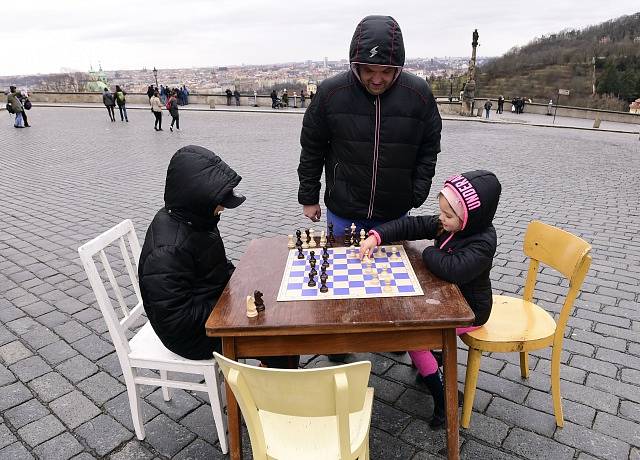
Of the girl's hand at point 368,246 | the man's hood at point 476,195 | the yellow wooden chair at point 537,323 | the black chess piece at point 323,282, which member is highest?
the man's hood at point 476,195

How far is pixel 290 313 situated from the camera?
212 centimetres

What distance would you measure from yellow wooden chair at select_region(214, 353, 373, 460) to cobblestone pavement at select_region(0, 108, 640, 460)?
88 cm

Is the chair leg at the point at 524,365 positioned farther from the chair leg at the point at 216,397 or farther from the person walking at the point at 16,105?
the person walking at the point at 16,105

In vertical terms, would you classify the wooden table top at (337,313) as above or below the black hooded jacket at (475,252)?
below

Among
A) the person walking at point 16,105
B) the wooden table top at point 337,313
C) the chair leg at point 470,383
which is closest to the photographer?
the wooden table top at point 337,313

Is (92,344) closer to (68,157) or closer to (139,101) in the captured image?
(68,157)

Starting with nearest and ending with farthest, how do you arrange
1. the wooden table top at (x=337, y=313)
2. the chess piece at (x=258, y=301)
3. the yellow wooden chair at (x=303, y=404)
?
the yellow wooden chair at (x=303, y=404) < the wooden table top at (x=337, y=313) < the chess piece at (x=258, y=301)

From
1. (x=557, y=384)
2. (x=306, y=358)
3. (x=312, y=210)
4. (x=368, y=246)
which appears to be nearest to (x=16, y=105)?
(x=312, y=210)

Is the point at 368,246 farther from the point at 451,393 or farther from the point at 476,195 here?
the point at 451,393

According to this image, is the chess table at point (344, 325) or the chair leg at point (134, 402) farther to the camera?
the chair leg at point (134, 402)

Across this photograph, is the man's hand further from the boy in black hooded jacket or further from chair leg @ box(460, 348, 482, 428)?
chair leg @ box(460, 348, 482, 428)

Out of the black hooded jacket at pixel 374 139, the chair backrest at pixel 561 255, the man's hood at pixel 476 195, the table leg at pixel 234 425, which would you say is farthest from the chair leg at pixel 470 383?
the table leg at pixel 234 425

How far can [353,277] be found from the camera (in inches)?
97.9

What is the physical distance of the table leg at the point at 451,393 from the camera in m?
2.23
